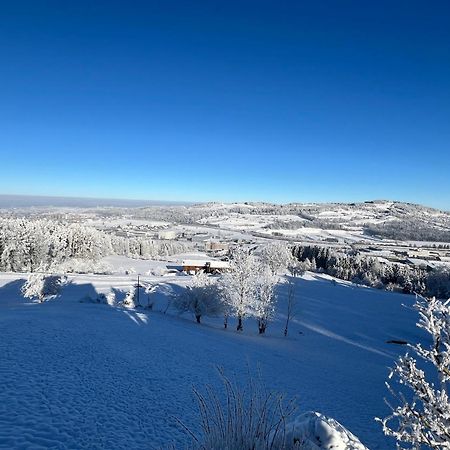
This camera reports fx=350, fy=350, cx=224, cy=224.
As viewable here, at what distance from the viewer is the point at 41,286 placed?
3869cm

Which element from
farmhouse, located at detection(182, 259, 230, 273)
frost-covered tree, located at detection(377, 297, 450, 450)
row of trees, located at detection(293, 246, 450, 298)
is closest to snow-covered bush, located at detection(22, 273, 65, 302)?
farmhouse, located at detection(182, 259, 230, 273)

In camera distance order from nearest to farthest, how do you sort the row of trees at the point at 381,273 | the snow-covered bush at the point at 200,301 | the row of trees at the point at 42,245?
the snow-covered bush at the point at 200,301 → the row of trees at the point at 42,245 → the row of trees at the point at 381,273

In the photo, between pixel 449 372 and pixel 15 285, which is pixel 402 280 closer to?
pixel 15 285

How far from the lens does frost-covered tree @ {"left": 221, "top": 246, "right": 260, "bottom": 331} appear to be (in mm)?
36719

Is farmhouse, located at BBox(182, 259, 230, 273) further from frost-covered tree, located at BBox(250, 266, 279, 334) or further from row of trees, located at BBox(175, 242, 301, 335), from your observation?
frost-covered tree, located at BBox(250, 266, 279, 334)

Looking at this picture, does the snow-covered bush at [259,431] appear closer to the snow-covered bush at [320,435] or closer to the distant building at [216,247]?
the snow-covered bush at [320,435]

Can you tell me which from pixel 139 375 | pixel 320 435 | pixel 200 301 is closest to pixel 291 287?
pixel 200 301

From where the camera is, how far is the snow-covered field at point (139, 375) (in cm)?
902

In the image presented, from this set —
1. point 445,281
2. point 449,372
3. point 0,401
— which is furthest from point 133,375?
point 445,281

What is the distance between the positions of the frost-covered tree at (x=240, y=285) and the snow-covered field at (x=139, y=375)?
3050 millimetres

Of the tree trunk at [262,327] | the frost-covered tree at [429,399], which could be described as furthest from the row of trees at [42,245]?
the frost-covered tree at [429,399]

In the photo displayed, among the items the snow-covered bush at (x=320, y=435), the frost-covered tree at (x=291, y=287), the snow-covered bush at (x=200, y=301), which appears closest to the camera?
the snow-covered bush at (x=320, y=435)

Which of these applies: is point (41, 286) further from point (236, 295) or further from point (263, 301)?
point (263, 301)

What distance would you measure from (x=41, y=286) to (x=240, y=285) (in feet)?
72.0
